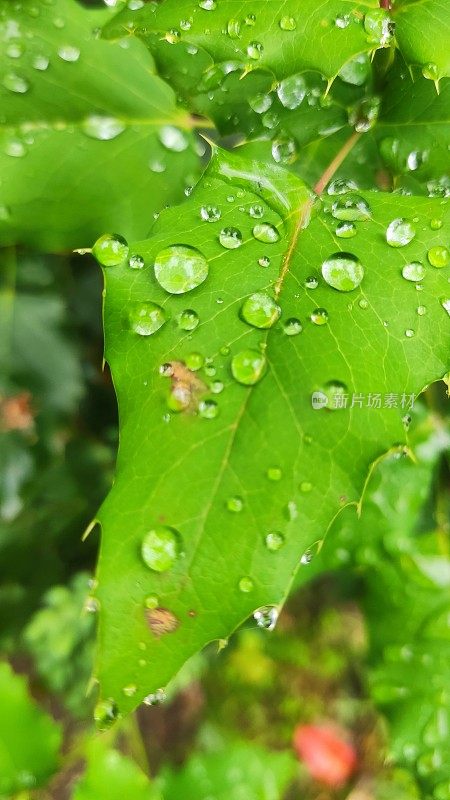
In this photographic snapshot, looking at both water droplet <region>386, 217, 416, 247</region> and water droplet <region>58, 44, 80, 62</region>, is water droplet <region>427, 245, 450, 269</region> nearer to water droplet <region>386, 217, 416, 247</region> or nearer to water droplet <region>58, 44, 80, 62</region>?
water droplet <region>386, 217, 416, 247</region>

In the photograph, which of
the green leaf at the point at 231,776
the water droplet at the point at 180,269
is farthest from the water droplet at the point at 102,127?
the green leaf at the point at 231,776

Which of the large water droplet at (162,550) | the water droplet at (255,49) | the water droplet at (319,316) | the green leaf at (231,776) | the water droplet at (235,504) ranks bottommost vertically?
the green leaf at (231,776)

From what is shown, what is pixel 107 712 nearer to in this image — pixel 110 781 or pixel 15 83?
pixel 15 83

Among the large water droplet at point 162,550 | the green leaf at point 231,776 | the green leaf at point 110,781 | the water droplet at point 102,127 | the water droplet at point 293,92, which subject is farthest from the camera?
the green leaf at point 231,776

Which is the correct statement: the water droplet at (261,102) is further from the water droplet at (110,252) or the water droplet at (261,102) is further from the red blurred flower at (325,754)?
the red blurred flower at (325,754)

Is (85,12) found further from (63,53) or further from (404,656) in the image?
(404,656)

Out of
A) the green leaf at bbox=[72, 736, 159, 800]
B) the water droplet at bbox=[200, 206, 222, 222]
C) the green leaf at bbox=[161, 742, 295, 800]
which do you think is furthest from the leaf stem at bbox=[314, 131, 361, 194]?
the green leaf at bbox=[161, 742, 295, 800]
